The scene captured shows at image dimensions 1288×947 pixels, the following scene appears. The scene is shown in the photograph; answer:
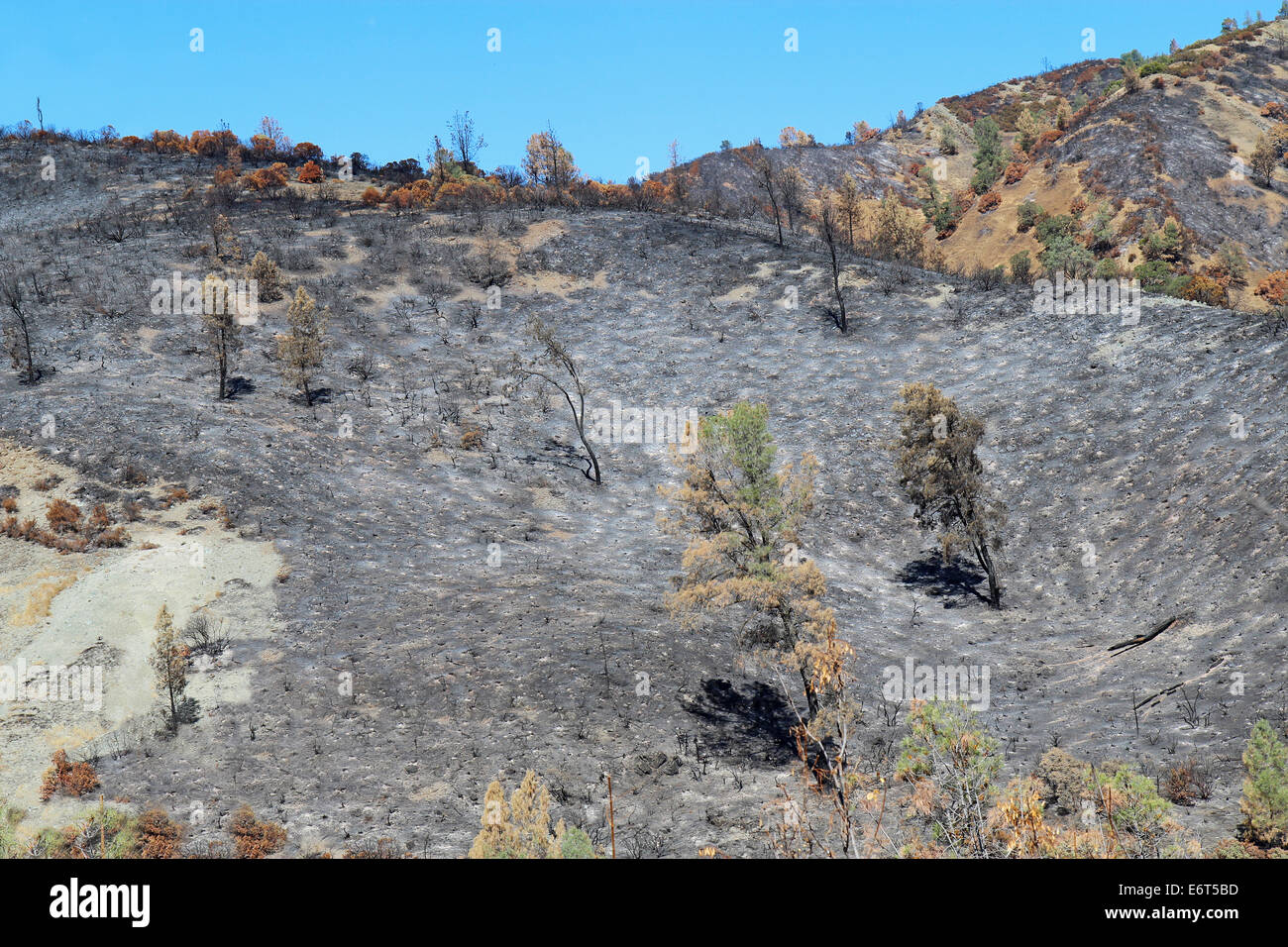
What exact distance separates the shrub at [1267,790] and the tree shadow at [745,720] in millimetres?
12037

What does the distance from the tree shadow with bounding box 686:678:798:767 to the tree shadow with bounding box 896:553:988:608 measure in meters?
13.0

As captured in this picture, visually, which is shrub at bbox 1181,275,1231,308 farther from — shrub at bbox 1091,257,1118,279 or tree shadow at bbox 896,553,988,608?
tree shadow at bbox 896,553,988,608

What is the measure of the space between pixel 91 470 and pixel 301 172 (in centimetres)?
6167

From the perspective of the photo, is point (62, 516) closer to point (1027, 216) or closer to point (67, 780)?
point (67, 780)

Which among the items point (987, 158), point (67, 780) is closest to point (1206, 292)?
point (987, 158)

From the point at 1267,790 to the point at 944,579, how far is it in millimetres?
22455

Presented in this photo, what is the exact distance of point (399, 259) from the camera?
71.2 meters

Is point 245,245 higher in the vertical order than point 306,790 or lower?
higher

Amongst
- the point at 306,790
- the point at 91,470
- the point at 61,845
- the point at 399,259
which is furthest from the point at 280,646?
the point at 399,259

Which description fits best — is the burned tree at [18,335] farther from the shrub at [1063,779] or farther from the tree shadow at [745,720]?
the shrub at [1063,779]

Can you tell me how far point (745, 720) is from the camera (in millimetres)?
28797

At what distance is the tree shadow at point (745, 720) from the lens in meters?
27.4

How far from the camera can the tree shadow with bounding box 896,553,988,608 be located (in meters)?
39.9
